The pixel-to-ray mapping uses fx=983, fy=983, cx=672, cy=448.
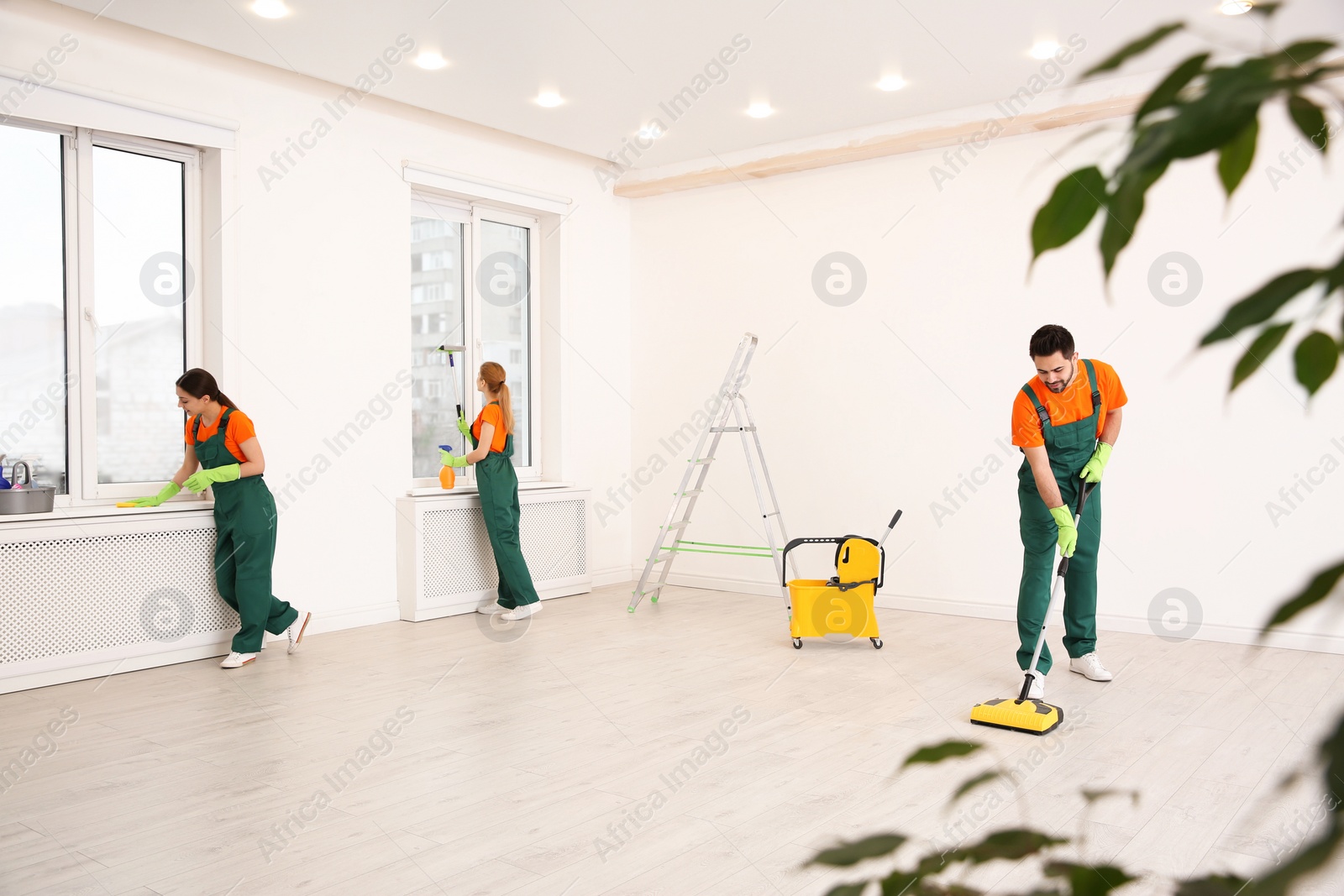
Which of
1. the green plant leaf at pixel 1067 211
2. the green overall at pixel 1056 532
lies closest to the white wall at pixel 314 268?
the green overall at pixel 1056 532

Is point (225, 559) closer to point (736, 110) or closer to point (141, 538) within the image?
point (141, 538)

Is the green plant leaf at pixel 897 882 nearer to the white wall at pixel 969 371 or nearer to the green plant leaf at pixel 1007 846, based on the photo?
the green plant leaf at pixel 1007 846

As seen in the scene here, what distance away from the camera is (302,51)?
5082mm

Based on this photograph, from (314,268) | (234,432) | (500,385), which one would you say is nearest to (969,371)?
(500,385)

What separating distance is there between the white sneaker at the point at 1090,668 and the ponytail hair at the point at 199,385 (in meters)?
4.26

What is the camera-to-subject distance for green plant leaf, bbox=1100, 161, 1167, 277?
41 centimetres

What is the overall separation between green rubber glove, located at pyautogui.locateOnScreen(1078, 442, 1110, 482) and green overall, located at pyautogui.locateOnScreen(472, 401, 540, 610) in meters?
3.36

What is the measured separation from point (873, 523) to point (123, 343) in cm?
446

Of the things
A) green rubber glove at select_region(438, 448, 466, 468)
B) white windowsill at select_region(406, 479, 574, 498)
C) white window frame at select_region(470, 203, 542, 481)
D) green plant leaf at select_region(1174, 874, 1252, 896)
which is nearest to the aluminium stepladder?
white windowsill at select_region(406, 479, 574, 498)

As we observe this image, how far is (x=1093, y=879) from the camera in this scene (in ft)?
1.72

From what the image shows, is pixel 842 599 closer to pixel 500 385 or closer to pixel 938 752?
pixel 500 385

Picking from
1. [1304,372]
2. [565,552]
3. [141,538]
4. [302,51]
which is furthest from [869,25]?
[1304,372]

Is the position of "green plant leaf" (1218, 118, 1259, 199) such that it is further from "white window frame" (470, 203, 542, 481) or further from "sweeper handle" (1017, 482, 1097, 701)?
"white window frame" (470, 203, 542, 481)

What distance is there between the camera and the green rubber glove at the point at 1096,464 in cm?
401
